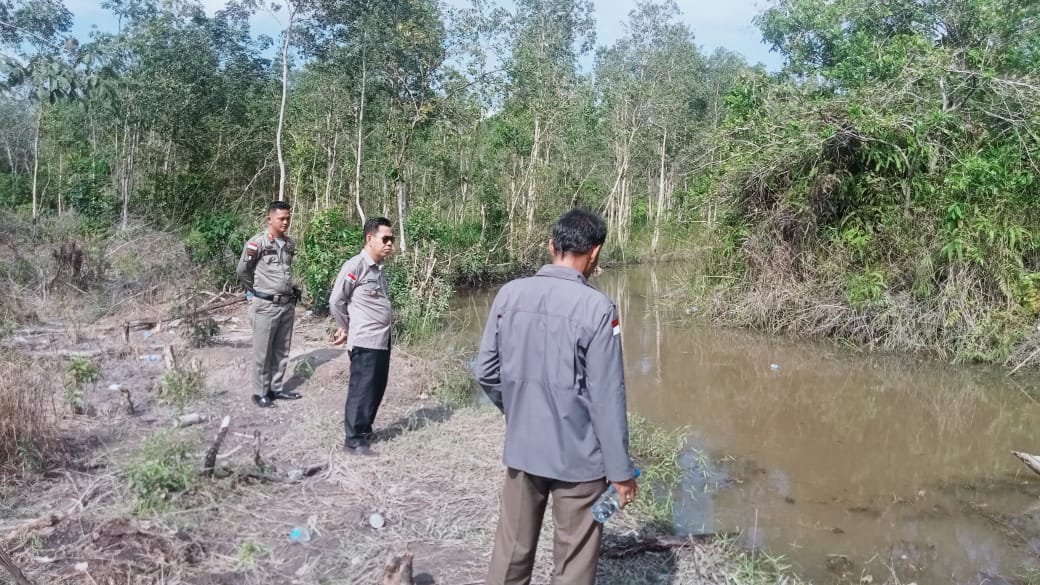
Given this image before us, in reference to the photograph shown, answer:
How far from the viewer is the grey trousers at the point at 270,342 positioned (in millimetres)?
5695

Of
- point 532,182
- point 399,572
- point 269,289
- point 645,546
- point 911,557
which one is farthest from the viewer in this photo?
point 532,182

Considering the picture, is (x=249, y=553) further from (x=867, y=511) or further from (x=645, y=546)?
(x=867, y=511)

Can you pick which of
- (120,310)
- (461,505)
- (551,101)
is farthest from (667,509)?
(551,101)

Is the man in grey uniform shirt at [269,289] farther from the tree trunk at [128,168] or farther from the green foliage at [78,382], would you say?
the tree trunk at [128,168]

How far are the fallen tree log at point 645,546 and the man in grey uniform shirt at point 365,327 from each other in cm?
190

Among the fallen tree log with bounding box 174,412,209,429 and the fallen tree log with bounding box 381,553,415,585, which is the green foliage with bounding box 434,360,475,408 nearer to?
the fallen tree log with bounding box 174,412,209,429

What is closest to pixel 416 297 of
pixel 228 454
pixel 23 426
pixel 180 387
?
pixel 180 387

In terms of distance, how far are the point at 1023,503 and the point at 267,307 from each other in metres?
5.66

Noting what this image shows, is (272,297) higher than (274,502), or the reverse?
(272,297)

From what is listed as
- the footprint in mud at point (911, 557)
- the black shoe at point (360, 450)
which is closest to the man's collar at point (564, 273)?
the black shoe at point (360, 450)

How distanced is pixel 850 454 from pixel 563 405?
14.7ft

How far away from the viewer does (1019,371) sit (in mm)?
8289

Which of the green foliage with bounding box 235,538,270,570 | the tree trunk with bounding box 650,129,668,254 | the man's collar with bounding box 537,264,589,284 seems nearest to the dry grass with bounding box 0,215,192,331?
the green foliage with bounding box 235,538,270,570

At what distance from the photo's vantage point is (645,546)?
11.9 feet
